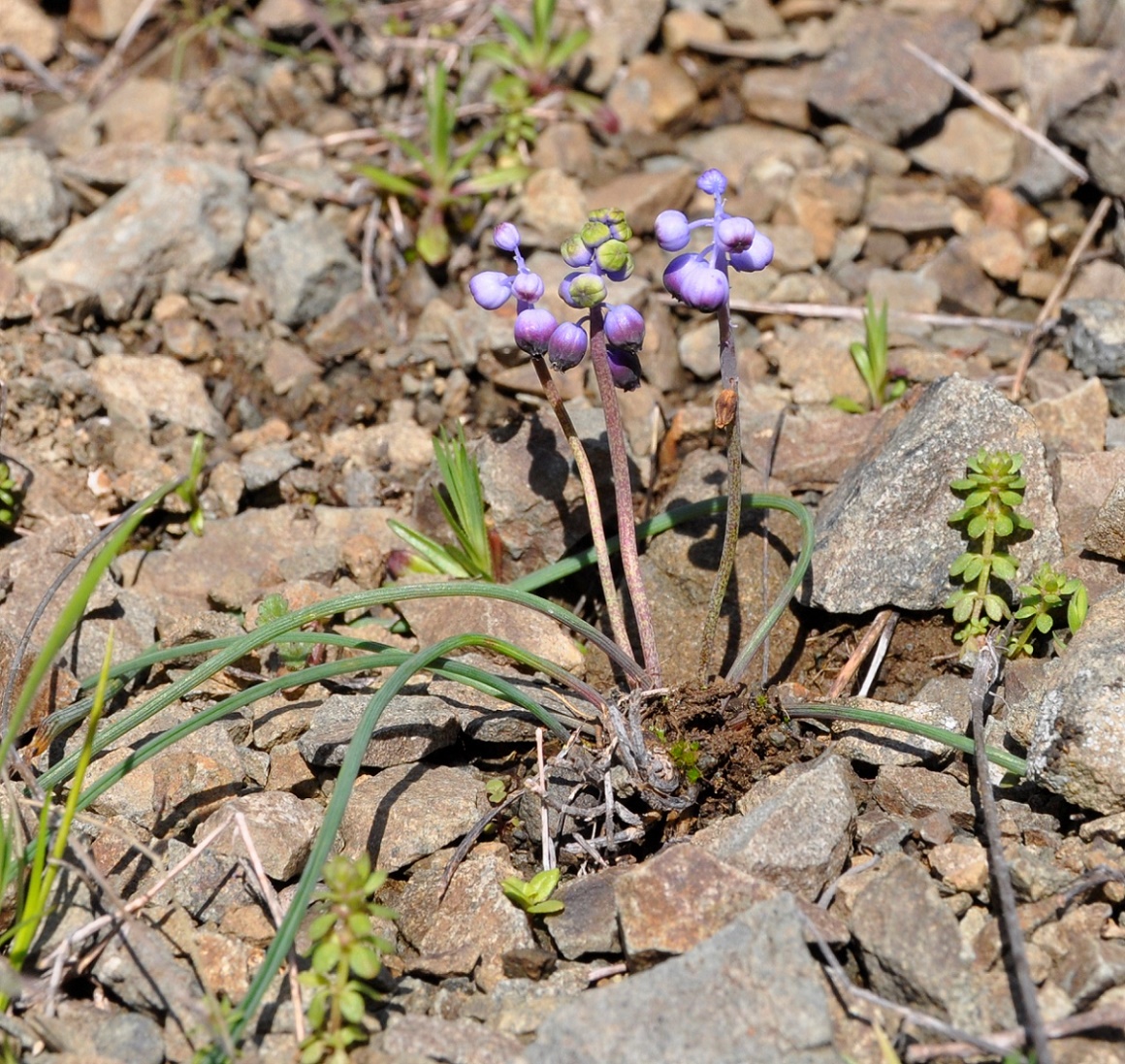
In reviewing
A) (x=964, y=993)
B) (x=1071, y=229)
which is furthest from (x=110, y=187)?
(x=964, y=993)

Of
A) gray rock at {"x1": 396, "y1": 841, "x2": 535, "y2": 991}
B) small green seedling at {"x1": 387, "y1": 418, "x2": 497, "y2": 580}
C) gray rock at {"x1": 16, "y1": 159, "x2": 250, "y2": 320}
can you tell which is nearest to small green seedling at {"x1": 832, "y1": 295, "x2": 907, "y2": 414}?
small green seedling at {"x1": 387, "y1": 418, "x2": 497, "y2": 580}

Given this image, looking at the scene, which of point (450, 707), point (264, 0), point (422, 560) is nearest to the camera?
point (450, 707)

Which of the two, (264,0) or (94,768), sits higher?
(264,0)

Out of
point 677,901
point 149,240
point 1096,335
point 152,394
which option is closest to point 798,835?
point 677,901

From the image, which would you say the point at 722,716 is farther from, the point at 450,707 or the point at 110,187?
the point at 110,187

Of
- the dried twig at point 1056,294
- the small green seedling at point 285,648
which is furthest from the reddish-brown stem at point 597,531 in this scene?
the dried twig at point 1056,294

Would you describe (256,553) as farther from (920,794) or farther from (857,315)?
(857,315)

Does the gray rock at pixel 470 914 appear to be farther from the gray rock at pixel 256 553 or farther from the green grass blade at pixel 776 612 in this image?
the gray rock at pixel 256 553
